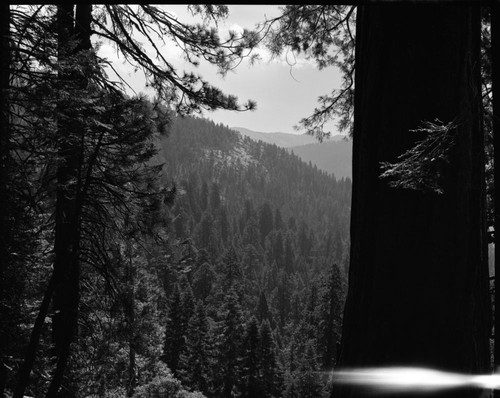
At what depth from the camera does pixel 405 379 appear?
1977 mm

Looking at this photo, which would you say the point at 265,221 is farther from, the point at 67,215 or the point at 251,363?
the point at 67,215

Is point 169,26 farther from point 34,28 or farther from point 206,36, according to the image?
point 34,28

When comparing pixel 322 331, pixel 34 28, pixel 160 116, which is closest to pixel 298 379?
pixel 322 331

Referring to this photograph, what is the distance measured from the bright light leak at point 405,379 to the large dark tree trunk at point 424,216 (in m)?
0.04

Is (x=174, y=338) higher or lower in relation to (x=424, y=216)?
lower

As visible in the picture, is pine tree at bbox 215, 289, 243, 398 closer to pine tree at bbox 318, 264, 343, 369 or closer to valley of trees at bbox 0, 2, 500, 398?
pine tree at bbox 318, 264, 343, 369

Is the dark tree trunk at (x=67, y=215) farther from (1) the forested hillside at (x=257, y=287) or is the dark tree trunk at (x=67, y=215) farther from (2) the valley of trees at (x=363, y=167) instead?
(1) the forested hillside at (x=257, y=287)

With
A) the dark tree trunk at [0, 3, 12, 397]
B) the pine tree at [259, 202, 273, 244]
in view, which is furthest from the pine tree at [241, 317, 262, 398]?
the pine tree at [259, 202, 273, 244]

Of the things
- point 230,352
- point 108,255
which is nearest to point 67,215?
point 108,255

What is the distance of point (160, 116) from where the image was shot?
7.61 metres

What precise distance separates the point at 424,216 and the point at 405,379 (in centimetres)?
79

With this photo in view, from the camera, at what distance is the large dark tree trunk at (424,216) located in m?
1.94

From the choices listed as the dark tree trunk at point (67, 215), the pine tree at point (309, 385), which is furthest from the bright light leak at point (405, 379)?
the pine tree at point (309, 385)

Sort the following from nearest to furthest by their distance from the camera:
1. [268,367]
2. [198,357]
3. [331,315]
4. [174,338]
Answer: [268,367] < [198,357] < [331,315] < [174,338]
